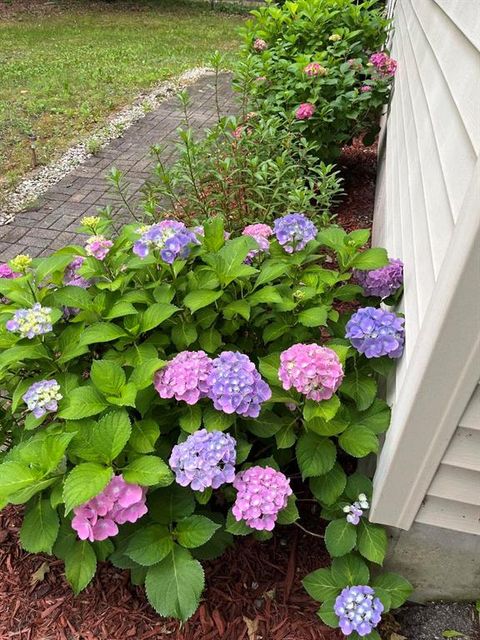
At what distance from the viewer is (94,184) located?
16.3 feet

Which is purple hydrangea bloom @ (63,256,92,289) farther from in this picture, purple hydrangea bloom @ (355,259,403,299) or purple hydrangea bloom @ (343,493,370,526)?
purple hydrangea bloom @ (343,493,370,526)

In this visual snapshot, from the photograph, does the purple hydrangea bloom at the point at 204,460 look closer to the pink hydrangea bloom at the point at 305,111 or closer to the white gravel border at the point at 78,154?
the pink hydrangea bloom at the point at 305,111

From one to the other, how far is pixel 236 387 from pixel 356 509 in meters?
0.56

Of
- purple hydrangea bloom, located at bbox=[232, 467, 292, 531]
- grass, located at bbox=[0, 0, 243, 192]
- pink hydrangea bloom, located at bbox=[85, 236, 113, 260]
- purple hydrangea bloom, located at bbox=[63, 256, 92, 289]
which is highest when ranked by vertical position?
pink hydrangea bloom, located at bbox=[85, 236, 113, 260]

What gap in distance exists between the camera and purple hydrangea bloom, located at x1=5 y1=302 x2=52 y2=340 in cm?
175

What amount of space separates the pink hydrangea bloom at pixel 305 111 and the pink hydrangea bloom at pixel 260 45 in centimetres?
117

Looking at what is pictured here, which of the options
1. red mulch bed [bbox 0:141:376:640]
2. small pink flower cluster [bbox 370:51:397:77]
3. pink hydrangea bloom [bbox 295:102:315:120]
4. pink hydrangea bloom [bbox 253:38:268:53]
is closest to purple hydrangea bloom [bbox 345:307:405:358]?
red mulch bed [bbox 0:141:376:640]

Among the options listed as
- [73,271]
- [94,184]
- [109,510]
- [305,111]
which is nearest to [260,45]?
[305,111]

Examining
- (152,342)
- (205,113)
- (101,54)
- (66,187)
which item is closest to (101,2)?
(101,54)

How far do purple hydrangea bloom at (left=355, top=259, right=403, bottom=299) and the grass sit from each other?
13.3 ft

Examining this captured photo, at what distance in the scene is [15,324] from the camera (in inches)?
69.3

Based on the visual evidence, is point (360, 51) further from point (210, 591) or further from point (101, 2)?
point (101, 2)

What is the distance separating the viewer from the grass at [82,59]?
20.3ft

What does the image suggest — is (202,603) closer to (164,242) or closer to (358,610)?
(358,610)
